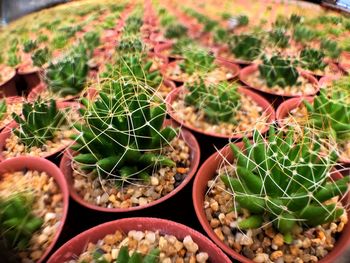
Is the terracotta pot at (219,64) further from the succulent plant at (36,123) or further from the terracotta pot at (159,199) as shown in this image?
the succulent plant at (36,123)

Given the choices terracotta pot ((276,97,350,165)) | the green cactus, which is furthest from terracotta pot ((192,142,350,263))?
the green cactus

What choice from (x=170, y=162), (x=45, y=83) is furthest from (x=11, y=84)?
(x=170, y=162)

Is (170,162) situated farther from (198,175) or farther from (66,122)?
(66,122)

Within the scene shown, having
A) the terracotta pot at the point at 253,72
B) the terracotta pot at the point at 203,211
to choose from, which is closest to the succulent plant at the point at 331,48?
the terracotta pot at the point at 253,72

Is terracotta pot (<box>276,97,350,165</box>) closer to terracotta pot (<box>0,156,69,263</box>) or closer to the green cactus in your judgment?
terracotta pot (<box>0,156,69,263</box>)

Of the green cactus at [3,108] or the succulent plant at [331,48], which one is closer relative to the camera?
the green cactus at [3,108]

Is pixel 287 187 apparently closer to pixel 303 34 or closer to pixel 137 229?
pixel 137 229
